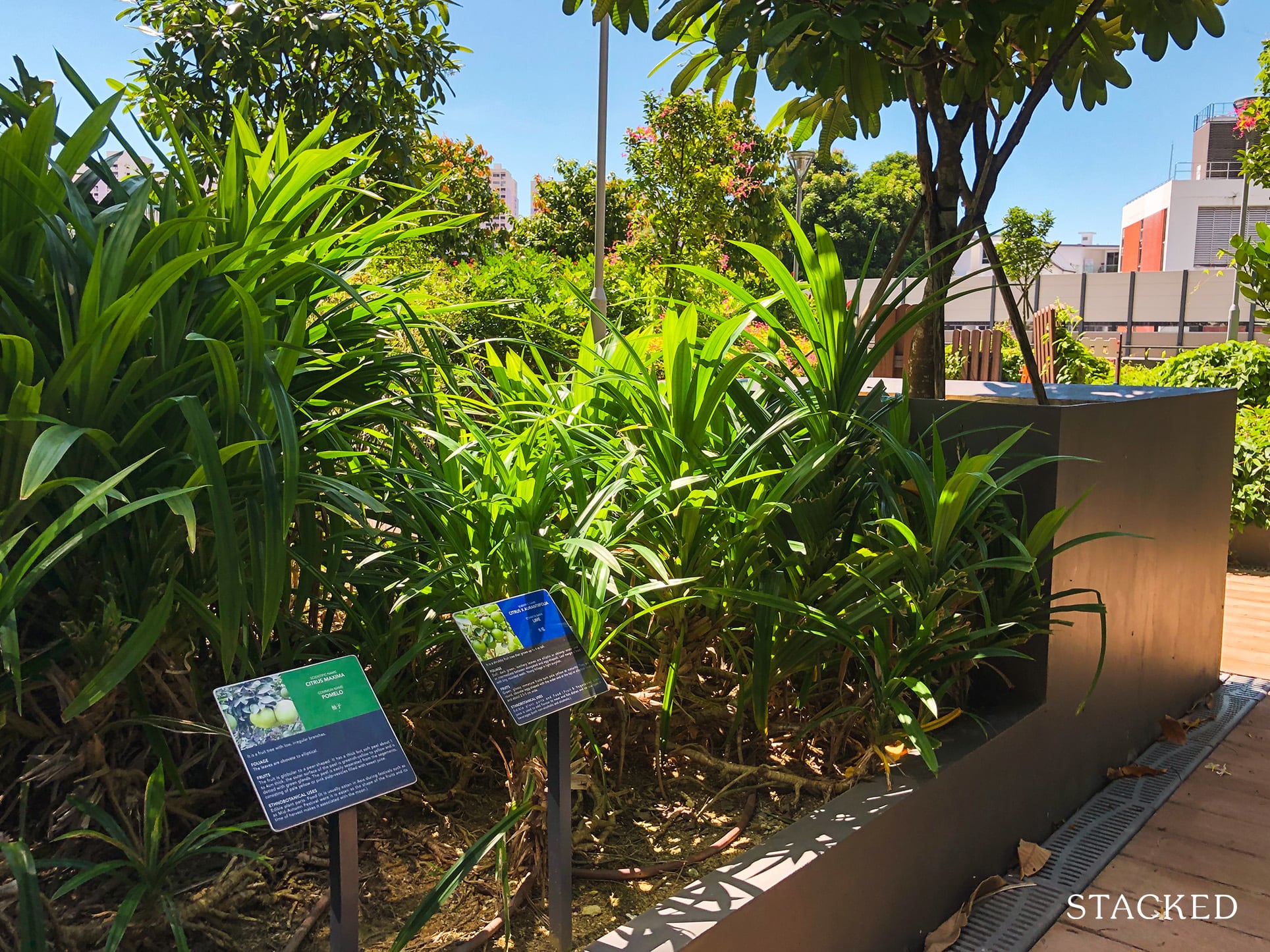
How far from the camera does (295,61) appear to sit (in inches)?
185

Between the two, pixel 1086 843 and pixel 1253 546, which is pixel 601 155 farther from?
pixel 1086 843

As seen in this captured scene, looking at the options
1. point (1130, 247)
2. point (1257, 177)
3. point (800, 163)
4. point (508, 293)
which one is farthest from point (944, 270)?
point (1130, 247)

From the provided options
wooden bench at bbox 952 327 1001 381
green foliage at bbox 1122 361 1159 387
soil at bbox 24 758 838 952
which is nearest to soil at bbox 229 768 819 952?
soil at bbox 24 758 838 952

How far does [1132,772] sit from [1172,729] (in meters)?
→ 0.41

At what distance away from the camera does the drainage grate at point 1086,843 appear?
1.78 m

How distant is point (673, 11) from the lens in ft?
7.18

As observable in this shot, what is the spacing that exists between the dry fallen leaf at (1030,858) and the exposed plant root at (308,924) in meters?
1.51

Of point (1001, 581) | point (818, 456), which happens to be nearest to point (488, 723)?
point (818, 456)

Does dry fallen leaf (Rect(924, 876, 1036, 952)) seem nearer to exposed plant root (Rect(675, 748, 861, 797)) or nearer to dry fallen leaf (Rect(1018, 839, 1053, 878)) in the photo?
dry fallen leaf (Rect(1018, 839, 1053, 878))

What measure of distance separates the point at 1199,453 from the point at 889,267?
1.48m

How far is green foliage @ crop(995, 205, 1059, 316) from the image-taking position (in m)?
18.4

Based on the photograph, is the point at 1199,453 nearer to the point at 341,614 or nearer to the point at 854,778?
the point at 854,778

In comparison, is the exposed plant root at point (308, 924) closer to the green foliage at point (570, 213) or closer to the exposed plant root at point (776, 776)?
the exposed plant root at point (776, 776)

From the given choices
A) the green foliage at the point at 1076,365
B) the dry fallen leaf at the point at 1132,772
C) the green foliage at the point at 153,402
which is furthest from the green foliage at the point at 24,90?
the green foliage at the point at 1076,365
